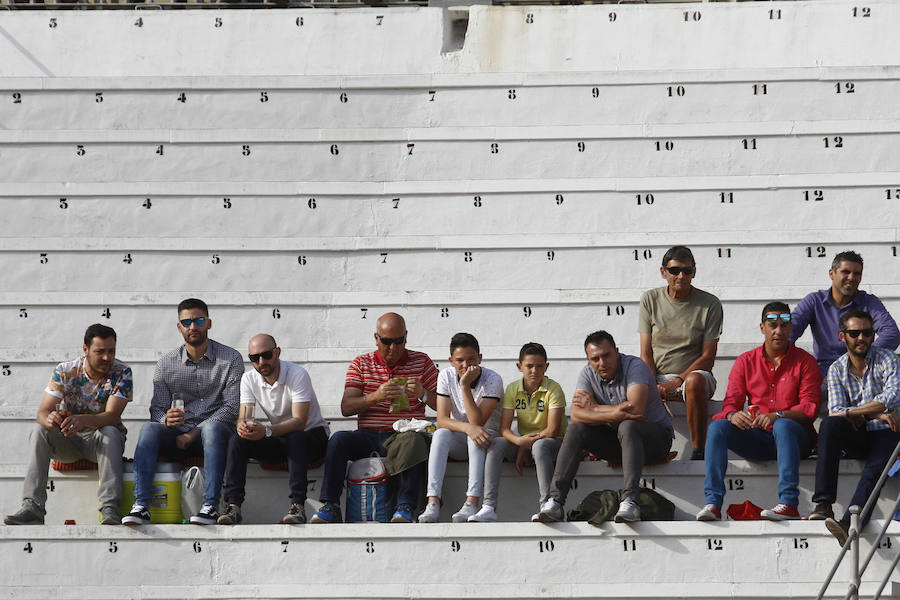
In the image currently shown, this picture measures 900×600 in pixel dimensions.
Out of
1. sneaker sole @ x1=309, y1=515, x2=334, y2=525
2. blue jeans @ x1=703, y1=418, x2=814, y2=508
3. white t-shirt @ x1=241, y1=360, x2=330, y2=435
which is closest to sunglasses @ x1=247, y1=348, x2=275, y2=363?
white t-shirt @ x1=241, y1=360, x2=330, y2=435

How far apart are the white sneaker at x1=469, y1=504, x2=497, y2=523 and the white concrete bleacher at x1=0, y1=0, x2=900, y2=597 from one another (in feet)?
4.80

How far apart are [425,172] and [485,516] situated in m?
3.64

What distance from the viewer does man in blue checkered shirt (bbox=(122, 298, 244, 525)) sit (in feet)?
26.1

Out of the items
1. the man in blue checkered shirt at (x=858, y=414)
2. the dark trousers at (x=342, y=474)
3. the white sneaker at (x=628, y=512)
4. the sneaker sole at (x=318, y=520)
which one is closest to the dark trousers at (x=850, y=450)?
the man in blue checkered shirt at (x=858, y=414)

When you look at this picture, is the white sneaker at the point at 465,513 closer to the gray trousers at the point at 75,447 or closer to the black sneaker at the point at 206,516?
the black sneaker at the point at 206,516

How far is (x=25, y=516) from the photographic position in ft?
26.2

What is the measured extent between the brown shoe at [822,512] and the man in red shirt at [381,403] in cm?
210

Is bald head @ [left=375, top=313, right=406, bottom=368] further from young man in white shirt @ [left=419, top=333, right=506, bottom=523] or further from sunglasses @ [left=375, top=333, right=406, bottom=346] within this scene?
young man in white shirt @ [left=419, top=333, right=506, bottom=523]

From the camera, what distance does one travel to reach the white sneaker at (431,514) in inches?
307

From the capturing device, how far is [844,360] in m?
7.86

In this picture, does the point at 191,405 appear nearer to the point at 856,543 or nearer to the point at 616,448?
the point at 616,448

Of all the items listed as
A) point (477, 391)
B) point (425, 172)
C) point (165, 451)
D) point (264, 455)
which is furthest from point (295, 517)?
point (425, 172)

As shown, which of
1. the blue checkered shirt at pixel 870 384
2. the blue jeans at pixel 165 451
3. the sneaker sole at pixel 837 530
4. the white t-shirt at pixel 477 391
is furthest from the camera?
the white t-shirt at pixel 477 391

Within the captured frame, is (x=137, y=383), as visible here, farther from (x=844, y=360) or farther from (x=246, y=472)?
(x=844, y=360)
